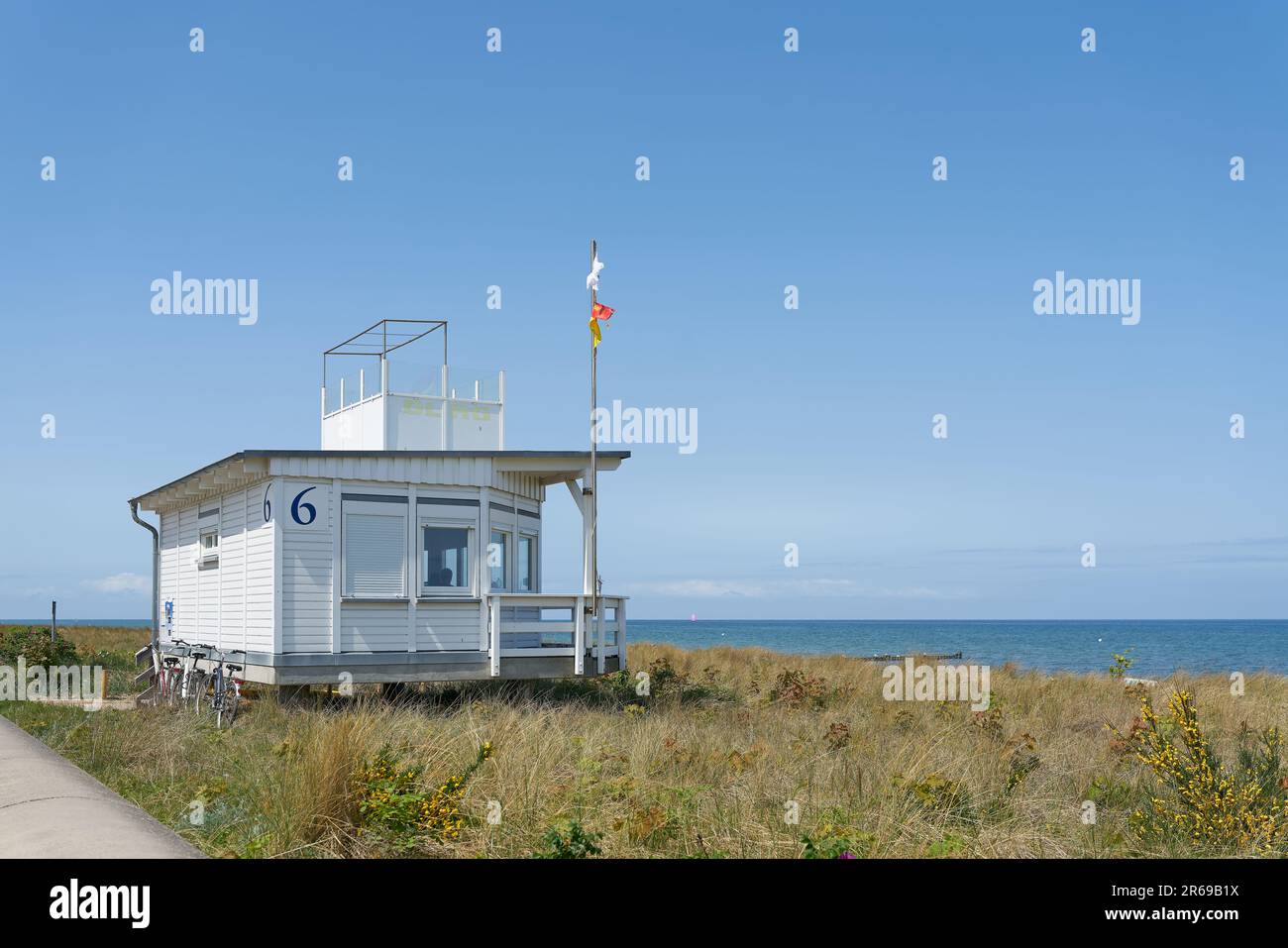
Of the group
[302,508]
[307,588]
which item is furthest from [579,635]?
[302,508]

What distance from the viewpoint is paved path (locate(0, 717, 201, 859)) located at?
6.77 meters

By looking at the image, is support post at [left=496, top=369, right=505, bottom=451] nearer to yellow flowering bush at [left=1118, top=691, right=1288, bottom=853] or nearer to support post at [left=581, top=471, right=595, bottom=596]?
support post at [left=581, top=471, right=595, bottom=596]

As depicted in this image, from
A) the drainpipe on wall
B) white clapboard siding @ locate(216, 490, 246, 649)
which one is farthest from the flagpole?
the drainpipe on wall

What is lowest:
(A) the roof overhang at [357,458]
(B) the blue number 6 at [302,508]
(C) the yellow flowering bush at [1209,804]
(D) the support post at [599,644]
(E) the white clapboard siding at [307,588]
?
(C) the yellow flowering bush at [1209,804]

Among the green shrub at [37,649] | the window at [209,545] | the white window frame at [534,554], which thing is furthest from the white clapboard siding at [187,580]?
the white window frame at [534,554]

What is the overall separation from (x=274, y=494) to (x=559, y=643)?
4.86 m

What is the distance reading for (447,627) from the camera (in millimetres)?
16953

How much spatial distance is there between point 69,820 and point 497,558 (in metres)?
10.2

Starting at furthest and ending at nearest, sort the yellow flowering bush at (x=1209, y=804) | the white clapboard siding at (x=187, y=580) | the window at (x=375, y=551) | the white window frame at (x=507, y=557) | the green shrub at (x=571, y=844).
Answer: the white clapboard siding at (x=187, y=580) → the white window frame at (x=507, y=557) → the window at (x=375, y=551) → the yellow flowering bush at (x=1209, y=804) → the green shrub at (x=571, y=844)

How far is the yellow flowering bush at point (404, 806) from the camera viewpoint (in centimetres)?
780

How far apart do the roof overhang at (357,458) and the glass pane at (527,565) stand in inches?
41.7

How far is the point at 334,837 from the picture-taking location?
7.66m

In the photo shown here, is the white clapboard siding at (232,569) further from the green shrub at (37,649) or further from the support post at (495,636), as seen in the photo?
the green shrub at (37,649)
